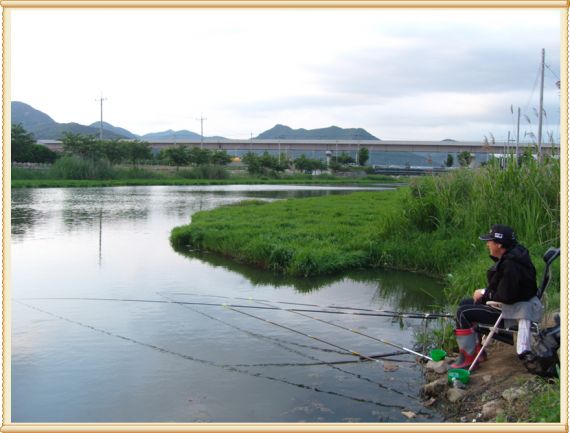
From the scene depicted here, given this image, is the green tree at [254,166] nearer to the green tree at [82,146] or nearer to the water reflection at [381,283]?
the green tree at [82,146]

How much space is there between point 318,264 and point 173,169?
54187mm

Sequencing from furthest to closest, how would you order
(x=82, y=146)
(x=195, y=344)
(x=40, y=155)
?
1. (x=40, y=155)
2. (x=82, y=146)
3. (x=195, y=344)

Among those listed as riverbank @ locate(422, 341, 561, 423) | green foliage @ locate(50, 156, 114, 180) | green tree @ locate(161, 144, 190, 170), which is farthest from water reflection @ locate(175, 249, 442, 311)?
green tree @ locate(161, 144, 190, 170)

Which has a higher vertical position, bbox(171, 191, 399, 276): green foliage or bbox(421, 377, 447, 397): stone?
bbox(171, 191, 399, 276): green foliage

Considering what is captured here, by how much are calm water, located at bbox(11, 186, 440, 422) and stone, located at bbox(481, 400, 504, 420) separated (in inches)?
19.8

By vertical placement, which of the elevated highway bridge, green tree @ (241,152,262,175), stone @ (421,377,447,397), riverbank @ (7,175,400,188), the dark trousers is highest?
the elevated highway bridge

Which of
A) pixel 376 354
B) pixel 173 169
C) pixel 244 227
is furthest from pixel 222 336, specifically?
pixel 173 169

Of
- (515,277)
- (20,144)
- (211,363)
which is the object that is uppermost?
(20,144)

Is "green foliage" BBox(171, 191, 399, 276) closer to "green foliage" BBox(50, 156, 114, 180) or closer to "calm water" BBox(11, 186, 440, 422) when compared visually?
"calm water" BBox(11, 186, 440, 422)

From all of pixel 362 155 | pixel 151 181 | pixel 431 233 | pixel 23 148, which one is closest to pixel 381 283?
pixel 431 233

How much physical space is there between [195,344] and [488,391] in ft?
12.6

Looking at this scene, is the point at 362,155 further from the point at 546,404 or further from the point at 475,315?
the point at 546,404

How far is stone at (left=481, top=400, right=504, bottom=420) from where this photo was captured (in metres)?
4.86

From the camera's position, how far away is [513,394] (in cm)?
490
